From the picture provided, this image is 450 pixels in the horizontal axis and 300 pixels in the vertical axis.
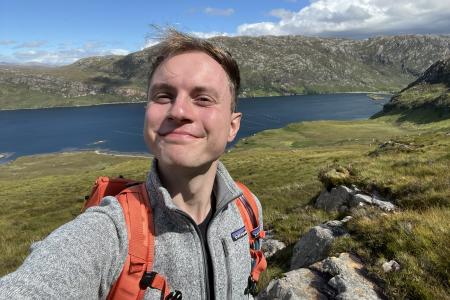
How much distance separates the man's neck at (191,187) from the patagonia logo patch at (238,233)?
13.4 inches

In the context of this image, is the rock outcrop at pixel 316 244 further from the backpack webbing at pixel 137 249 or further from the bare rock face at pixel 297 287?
the backpack webbing at pixel 137 249

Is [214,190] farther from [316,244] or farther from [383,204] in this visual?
[383,204]

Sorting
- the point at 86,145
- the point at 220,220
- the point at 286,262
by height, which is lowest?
the point at 86,145

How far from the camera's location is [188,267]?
3225mm

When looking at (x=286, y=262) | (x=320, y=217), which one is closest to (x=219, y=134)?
(x=286, y=262)

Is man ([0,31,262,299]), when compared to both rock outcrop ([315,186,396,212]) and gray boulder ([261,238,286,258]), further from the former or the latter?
rock outcrop ([315,186,396,212])

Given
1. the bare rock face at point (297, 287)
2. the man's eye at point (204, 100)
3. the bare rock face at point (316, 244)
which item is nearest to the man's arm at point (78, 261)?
the man's eye at point (204, 100)

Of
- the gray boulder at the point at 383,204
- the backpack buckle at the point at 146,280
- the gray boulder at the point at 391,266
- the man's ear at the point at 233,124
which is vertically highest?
the man's ear at the point at 233,124

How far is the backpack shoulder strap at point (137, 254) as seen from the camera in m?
2.78

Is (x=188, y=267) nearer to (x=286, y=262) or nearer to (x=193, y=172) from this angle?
(x=193, y=172)

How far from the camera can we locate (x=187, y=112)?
3279mm

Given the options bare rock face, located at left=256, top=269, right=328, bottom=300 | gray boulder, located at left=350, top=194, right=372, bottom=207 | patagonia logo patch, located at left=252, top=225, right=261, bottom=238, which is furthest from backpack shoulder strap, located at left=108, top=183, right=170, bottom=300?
gray boulder, located at left=350, top=194, right=372, bottom=207

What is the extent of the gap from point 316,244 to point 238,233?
220 inches

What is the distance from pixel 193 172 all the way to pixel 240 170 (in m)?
45.2
